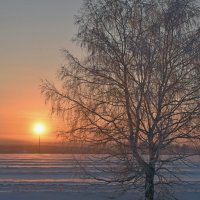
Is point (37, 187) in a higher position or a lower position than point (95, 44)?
lower

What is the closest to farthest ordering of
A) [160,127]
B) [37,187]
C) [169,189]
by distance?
[160,127], [169,189], [37,187]

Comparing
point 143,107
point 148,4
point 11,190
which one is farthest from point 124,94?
point 11,190

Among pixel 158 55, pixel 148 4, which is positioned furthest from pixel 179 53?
pixel 148 4

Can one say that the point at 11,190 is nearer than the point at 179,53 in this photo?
No

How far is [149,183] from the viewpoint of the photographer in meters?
22.5

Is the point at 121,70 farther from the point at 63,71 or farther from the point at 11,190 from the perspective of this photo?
the point at 11,190

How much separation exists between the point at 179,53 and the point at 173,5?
1996 mm

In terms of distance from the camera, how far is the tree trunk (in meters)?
22.4

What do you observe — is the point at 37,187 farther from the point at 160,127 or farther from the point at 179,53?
the point at 179,53

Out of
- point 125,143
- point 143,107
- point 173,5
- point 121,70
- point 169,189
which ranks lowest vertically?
point 169,189

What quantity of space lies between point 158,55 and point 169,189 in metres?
6.21

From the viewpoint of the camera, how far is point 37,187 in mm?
26969

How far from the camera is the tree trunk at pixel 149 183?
22.4 metres

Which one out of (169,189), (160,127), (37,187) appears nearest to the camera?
(160,127)
